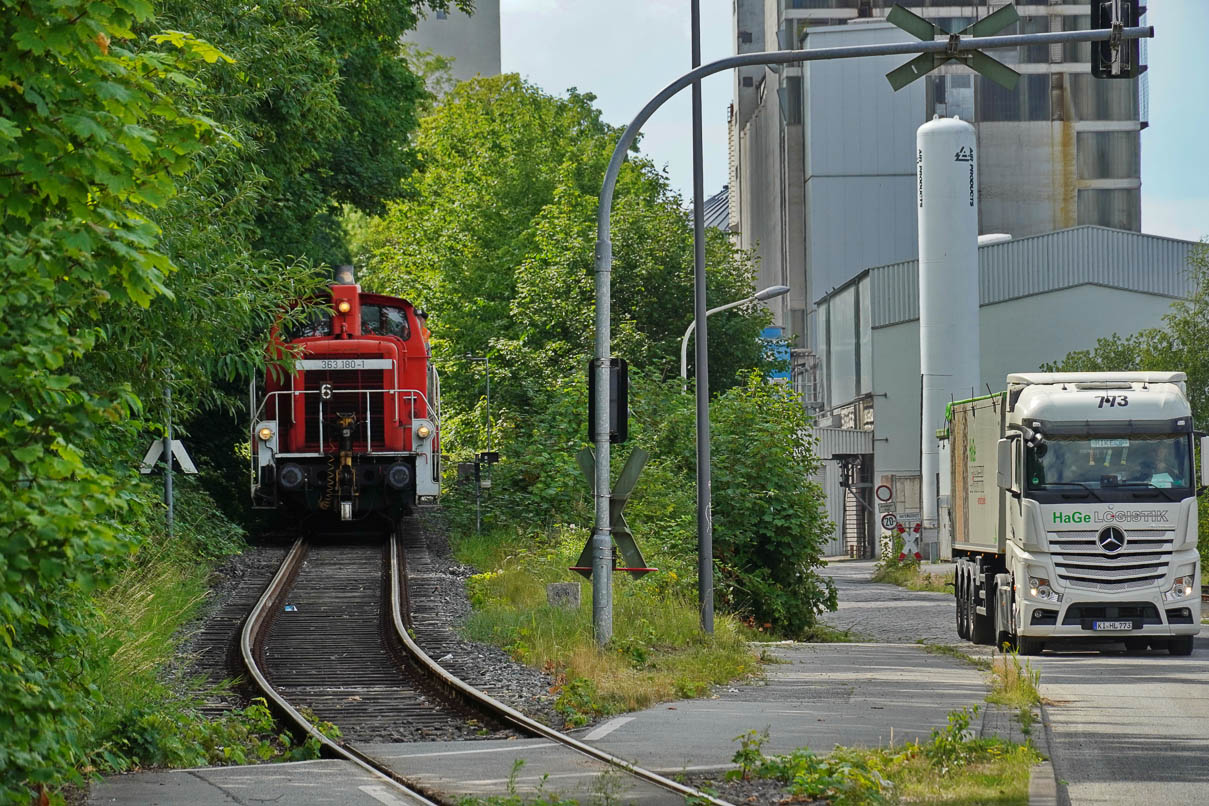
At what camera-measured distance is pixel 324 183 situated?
102 feet

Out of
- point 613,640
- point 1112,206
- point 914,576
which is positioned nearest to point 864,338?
point 1112,206

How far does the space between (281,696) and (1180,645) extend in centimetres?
1267

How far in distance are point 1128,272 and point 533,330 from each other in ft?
82.7

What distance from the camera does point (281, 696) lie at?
13.5 meters

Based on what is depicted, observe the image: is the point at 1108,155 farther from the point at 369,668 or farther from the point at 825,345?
the point at 369,668

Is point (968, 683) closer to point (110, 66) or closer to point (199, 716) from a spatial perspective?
point (199, 716)

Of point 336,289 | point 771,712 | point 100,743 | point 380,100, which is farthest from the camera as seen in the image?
point 380,100

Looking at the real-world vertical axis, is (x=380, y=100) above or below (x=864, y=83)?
below

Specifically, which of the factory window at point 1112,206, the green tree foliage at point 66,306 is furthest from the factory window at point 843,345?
the green tree foliage at point 66,306

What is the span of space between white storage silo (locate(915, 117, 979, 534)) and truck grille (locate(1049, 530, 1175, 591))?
85.6ft

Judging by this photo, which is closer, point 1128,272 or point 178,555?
point 178,555

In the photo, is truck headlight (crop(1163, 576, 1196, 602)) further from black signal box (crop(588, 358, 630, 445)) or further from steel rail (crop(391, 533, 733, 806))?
steel rail (crop(391, 533, 733, 806))

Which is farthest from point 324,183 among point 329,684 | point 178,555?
point 329,684

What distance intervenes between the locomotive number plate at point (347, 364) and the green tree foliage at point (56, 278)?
18540 mm
